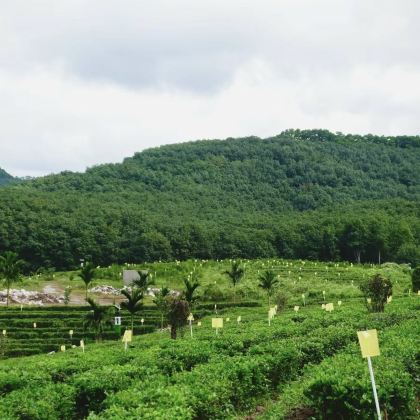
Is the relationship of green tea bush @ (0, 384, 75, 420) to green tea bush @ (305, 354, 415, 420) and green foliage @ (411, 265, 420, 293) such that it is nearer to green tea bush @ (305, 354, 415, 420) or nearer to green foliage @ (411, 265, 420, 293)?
green tea bush @ (305, 354, 415, 420)

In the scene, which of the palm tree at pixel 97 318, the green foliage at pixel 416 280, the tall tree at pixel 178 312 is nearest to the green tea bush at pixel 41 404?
the tall tree at pixel 178 312

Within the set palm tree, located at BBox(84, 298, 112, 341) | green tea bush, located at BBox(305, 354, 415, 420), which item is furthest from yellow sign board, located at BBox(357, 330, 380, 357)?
palm tree, located at BBox(84, 298, 112, 341)

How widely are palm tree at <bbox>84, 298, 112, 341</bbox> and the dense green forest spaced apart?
2083 inches

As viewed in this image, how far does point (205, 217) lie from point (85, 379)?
11424 cm

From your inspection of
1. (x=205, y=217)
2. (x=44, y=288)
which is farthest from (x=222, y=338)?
(x=205, y=217)

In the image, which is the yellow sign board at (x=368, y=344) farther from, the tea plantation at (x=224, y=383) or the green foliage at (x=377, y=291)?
the green foliage at (x=377, y=291)

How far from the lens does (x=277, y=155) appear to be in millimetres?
171250

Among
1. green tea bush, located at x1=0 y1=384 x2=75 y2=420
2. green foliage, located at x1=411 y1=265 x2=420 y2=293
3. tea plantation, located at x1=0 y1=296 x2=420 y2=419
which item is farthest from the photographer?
green foliage, located at x1=411 y1=265 x2=420 y2=293

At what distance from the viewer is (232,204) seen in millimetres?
142500

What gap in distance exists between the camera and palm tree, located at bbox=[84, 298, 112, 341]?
124 ft

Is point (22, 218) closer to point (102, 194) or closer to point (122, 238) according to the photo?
point (122, 238)

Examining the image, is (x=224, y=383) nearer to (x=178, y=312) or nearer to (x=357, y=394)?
(x=357, y=394)

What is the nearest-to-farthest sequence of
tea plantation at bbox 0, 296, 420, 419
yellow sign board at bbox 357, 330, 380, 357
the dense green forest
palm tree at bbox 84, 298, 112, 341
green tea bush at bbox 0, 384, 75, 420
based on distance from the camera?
yellow sign board at bbox 357, 330, 380, 357, tea plantation at bbox 0, 296, 420, 419, green tea bush at bbox 0, 384, 75, 420, palm tree at bbox 84, 298, 112, 341, the dense green forest

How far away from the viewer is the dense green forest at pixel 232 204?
93750mm
